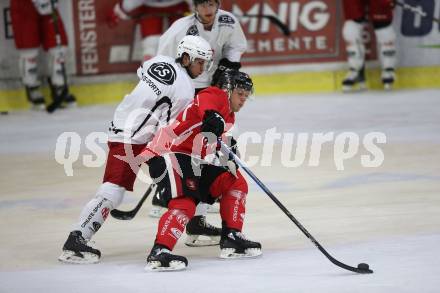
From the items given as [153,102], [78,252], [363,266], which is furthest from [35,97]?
[363,266]

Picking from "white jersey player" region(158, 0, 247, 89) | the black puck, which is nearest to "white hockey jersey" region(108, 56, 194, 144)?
the black puck

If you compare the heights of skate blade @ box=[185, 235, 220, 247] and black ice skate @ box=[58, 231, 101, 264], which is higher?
black ice skate @ box=[58, 231, 101, 264]

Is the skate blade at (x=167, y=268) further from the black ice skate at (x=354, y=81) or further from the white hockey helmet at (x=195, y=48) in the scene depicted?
the black ice skate at (x=354, y=81)

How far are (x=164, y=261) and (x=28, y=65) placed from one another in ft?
26.2

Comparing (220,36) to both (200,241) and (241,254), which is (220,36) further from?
(241,254)

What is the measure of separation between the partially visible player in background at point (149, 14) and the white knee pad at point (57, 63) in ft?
2.68

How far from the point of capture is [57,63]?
13.5 m

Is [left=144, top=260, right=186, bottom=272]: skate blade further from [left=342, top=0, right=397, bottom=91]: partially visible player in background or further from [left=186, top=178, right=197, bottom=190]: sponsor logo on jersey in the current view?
[left=342, top=0, right=397, bottom=91]: partially visible player in background

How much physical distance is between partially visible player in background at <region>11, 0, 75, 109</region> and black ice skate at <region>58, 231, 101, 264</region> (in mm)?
7381

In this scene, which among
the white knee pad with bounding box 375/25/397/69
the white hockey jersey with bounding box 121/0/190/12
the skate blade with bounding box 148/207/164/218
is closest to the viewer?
the skate blade with bounding box 148/207/164/218

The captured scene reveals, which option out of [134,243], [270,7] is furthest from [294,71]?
[134,243]

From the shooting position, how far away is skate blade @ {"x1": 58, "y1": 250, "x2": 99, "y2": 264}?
6.30 m

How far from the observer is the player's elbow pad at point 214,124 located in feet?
19.7

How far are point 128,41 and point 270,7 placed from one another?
180 cm
